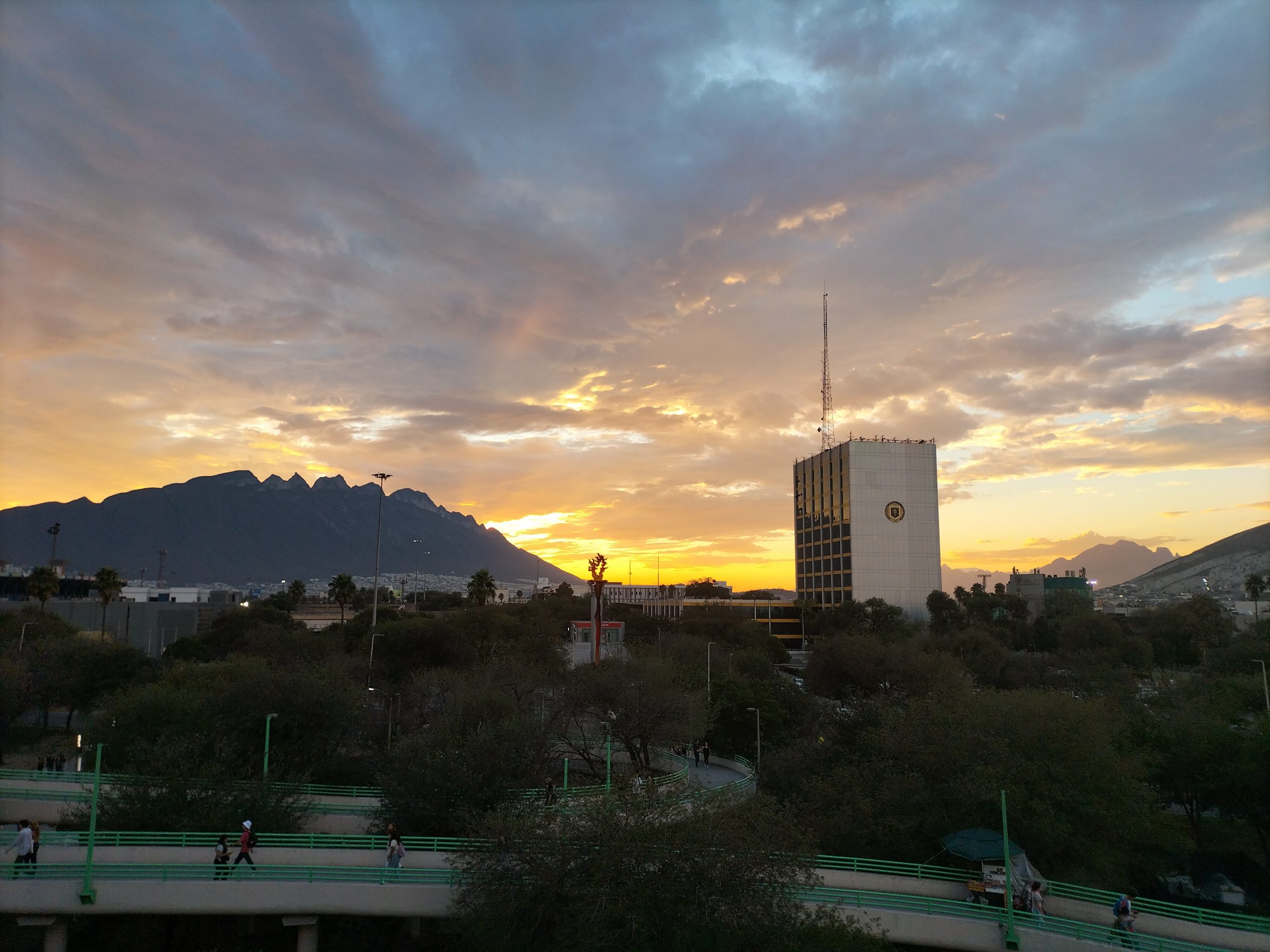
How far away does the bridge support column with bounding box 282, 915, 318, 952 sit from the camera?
24.1m

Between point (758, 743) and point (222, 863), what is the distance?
3507 cm

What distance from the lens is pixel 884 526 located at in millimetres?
148250

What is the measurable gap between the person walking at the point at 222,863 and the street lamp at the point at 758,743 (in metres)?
29.6

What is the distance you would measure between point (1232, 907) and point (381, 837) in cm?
3111

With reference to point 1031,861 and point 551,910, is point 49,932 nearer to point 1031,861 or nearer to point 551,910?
point 551,910

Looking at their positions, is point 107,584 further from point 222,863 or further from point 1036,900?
point 1036,900

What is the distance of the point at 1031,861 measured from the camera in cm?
2788

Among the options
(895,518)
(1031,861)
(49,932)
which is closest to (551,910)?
(49,932)

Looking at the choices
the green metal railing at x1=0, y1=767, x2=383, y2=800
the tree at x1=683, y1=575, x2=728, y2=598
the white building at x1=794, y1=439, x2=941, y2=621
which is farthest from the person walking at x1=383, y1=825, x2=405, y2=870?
the tree at x1=683, y1=575, x2=728, y2=598

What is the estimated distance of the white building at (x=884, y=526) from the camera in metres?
146

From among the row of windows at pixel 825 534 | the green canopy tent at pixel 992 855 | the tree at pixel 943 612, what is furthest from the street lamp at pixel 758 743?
the row of windows at pixel 825 534

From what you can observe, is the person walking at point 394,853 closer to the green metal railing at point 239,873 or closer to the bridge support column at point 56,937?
the green metal railing at point 239,873

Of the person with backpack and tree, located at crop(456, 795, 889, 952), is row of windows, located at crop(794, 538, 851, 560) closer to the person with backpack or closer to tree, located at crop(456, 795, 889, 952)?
the person with backpack

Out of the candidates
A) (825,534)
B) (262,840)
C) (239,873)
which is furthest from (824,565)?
(239,873)
